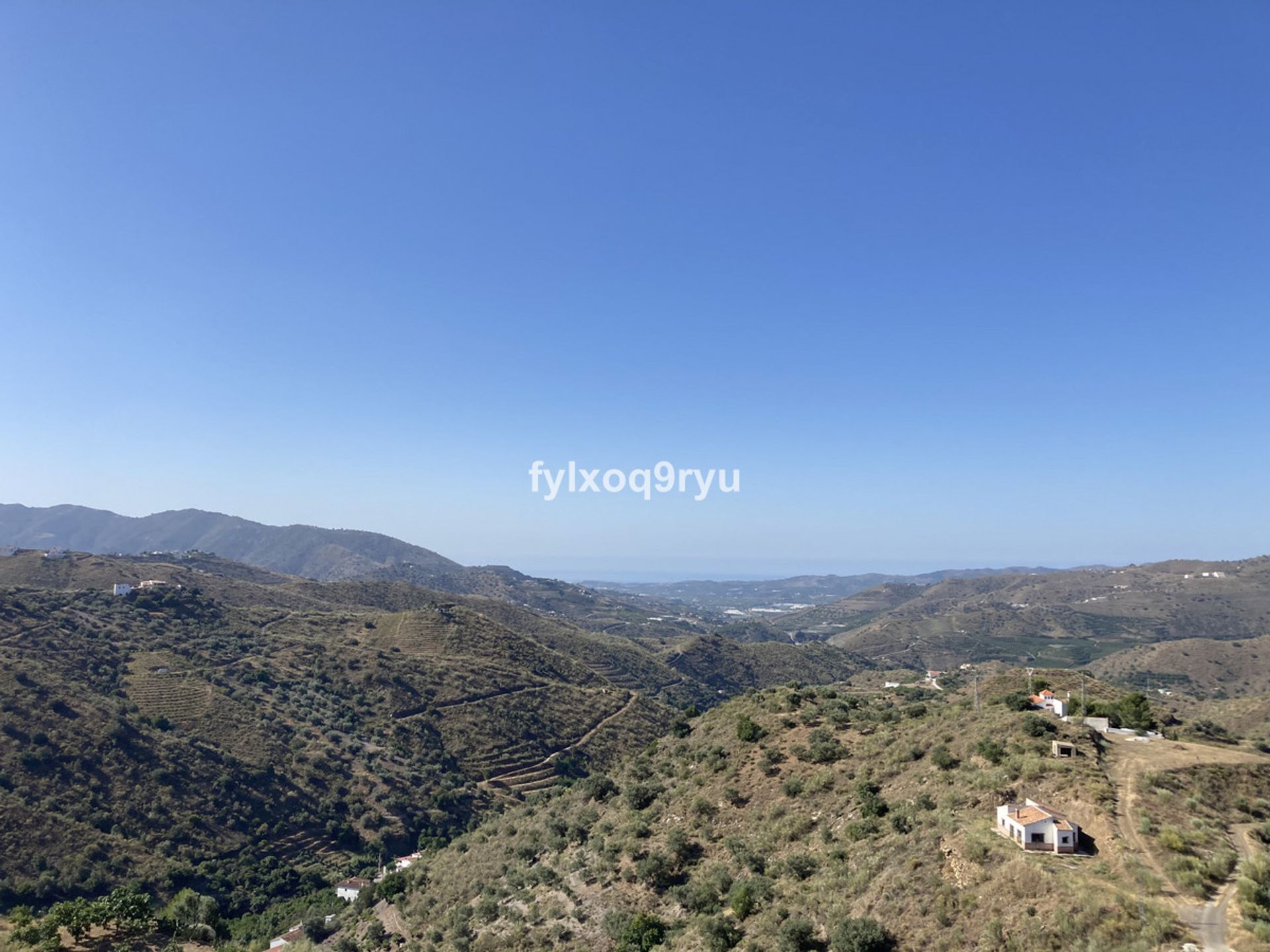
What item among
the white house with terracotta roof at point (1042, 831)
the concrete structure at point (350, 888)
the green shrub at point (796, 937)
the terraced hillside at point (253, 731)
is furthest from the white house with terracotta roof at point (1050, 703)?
the terraced hillside at point (253, 731)

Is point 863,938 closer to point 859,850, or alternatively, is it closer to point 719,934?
point 719,934

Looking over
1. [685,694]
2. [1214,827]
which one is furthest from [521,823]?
[685,694]

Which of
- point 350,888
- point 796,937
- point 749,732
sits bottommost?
point 350,888

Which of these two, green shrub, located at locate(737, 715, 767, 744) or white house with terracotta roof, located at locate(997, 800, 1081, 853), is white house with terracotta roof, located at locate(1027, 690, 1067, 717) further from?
white house with terracotta roof, located at locate(997, 800, 1081, 853)

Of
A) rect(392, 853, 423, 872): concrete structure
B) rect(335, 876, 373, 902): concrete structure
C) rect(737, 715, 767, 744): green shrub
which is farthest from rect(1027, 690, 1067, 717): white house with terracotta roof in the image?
rect(335, 876, 373, 902): concrete structure

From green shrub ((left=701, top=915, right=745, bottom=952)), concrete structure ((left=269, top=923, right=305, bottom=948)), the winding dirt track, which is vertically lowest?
concrete structure ((left=269, top=923, right=305, bottom=948))

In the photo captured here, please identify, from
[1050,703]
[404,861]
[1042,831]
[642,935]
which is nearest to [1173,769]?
[1042,831]
